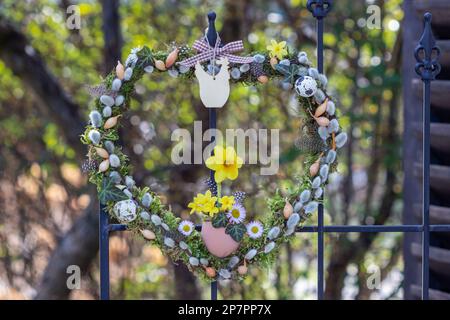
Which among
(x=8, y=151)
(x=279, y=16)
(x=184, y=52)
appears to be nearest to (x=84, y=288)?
(x=8, y=151)

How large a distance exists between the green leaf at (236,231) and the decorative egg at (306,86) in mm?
443

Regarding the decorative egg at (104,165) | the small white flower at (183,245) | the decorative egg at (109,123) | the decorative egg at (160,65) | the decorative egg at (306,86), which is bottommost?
the small white flower at (183,245)

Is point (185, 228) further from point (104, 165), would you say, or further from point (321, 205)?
point (321, 205)

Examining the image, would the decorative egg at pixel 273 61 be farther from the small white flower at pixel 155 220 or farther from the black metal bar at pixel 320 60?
the small white flower at pixel 155 220

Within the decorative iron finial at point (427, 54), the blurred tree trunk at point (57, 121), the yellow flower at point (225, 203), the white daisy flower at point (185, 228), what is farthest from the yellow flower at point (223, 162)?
the blurred tree trunk at point (57, 121)

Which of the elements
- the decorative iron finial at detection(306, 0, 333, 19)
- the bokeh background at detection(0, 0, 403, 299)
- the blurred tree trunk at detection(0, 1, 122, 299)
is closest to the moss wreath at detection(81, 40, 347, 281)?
the decorative iron finial at detection(306, 0, 333, 19)

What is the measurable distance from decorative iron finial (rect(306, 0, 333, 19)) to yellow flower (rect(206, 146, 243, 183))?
0.51 metres

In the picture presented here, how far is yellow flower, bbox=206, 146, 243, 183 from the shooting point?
2246 millimetres

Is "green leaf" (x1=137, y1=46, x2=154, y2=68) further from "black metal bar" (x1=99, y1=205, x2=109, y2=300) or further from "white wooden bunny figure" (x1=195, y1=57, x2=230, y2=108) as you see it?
"black metal bar" (x1=99, y1=205, x2=109, y2=300)

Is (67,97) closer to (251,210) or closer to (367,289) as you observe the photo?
(251,210)

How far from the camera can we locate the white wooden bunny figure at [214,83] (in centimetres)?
225

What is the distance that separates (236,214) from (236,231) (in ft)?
0.18

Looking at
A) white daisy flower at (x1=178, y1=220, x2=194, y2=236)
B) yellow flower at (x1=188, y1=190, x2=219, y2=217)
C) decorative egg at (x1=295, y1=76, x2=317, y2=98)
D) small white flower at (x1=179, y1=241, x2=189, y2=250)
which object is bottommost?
small white flower at (x1=179, y1=241, x2=189, y2=250)
